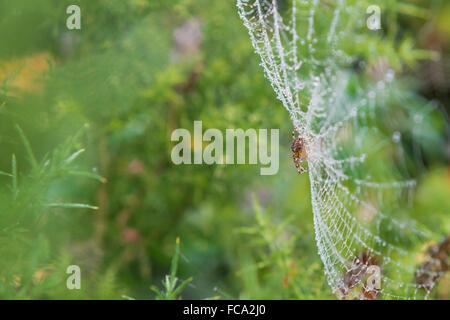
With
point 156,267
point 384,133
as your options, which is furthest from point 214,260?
point 384,133

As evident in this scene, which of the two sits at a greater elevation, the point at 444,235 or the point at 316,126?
the point at 316,126

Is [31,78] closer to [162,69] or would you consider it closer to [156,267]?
[162,69]

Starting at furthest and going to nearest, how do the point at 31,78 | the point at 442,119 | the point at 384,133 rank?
1. the point at 442,119
2. the point at 384,133
3. the point at 31,78

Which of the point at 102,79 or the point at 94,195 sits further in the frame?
the point at 94,195

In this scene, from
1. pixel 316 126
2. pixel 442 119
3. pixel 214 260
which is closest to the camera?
pixel 316 126
